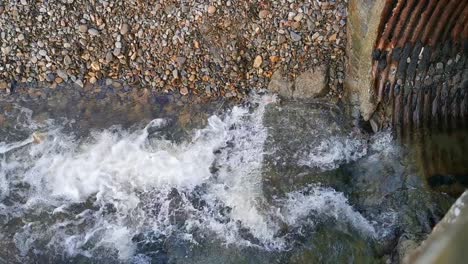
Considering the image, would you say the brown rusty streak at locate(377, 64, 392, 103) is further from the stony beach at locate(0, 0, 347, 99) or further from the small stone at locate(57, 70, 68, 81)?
the small stone at locate(57, 70, 68, 81)

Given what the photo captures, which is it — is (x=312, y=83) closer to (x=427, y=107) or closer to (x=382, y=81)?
(x=382, y=81)

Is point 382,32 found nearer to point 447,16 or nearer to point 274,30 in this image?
point 447,16

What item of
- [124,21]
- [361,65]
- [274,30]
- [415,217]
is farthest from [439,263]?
[124,21]

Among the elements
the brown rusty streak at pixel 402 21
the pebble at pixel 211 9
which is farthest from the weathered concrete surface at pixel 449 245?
the pebble at pixel 211 9

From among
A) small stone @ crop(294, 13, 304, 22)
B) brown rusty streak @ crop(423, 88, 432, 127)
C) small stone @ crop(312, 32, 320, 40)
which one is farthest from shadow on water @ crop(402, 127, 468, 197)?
small stone @ crop(294, 13, 304, 22)

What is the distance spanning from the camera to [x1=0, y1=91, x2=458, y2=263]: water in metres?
5.34

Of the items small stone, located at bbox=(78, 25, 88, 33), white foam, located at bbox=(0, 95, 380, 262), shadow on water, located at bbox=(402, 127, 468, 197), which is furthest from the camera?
small stone, located at bbox=(78, 25, 88, 33)

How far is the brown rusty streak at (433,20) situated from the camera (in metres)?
4.57

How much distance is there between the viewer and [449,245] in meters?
2.36

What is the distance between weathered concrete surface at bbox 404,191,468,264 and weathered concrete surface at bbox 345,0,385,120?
2.61 metres

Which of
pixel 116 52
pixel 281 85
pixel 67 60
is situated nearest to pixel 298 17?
pixel 281 85

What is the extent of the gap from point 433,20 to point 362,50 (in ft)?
2.42

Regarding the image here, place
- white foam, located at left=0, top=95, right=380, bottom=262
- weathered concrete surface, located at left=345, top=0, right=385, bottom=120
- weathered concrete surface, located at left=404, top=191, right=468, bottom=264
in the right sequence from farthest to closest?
white foam, located at left=0, top=95, right=380, bottom=262, weathered concrete surface, located at left=345, top=0, right=385, bottom=120, weathered concrete surface, located at left=404, top=191, right=468, bottom=264

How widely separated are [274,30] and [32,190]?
122 inches
